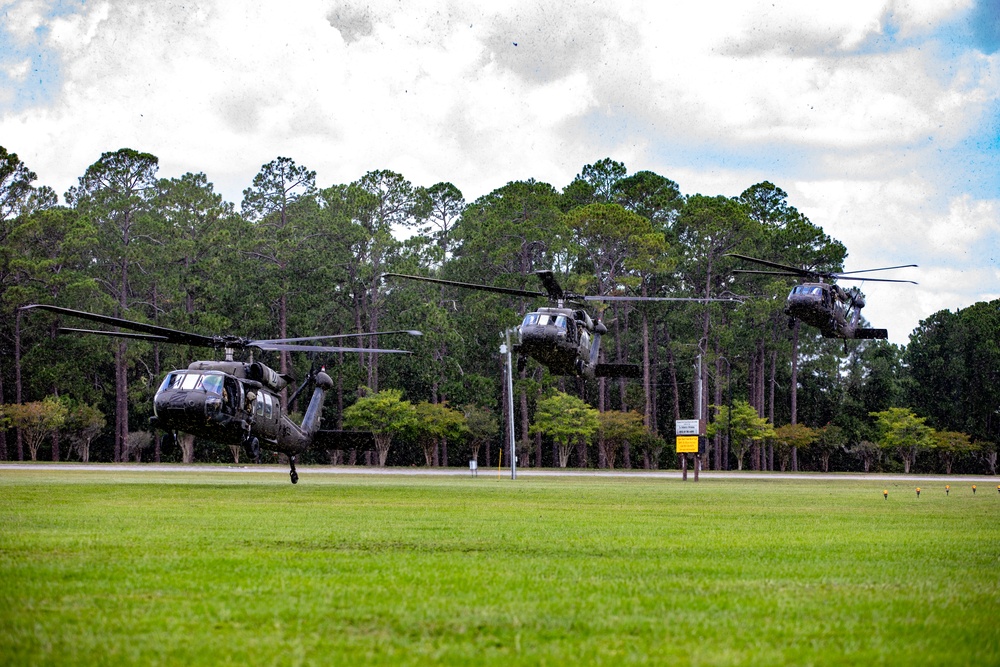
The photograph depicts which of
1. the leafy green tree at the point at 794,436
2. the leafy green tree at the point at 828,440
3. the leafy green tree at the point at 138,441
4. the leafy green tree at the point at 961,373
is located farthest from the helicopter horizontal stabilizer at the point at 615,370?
the leafy green tree at the point at 961,373

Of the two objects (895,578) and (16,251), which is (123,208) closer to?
(16,251)

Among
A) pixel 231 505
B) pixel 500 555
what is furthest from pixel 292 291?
pixel 500 555

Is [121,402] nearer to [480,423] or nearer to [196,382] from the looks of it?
[480,423]

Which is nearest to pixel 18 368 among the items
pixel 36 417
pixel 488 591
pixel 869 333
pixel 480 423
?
pixel 36 417

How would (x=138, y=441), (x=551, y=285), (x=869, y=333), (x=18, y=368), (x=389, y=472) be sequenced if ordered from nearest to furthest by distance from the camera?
(x=551, y=285) → (x=869, y=333) → (x=389, y=472) → (x=18, y=368) → (x=138, y=441)

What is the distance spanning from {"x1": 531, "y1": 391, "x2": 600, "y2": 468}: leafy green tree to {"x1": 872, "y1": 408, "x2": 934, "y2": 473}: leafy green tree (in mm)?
23940

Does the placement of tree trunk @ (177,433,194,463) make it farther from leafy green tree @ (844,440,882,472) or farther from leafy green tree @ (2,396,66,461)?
leafy green tree @ (844,440,882,472)

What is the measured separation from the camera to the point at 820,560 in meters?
12.3

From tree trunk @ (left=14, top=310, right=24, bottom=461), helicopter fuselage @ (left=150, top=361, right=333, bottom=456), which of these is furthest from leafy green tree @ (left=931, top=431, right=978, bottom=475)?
tree trunk @ (left=14, top=310, right=24, bottom=461)

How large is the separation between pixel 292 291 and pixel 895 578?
7551cm

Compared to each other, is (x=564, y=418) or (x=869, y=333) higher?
(x=869, y=333)

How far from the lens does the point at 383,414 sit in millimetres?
76875

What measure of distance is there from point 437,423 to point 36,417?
26.8m

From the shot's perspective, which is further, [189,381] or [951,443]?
[951,443]
